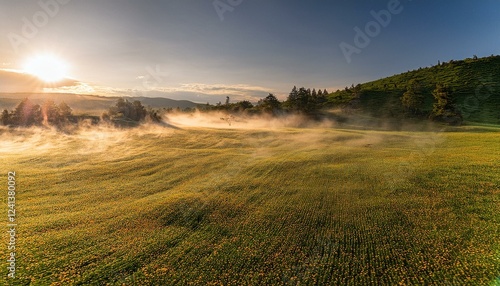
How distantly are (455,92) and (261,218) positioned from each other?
169773 millimetres

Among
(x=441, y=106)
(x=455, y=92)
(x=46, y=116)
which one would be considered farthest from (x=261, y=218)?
(x=455, y=92)

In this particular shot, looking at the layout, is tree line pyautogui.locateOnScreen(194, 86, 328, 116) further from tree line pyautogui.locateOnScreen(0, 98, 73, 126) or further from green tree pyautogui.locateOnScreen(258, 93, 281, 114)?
tree line pyautogui.locateOnScreen(0, 98, 73, 126)

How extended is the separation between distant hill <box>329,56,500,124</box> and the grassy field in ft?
271

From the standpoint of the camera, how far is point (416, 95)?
129 m

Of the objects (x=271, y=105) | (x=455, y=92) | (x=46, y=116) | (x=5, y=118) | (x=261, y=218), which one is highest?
(x=455, y=92)

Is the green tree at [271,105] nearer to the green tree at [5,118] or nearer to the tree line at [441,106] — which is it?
the tree line at [441,106]

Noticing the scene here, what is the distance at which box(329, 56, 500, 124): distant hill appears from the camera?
433 feet

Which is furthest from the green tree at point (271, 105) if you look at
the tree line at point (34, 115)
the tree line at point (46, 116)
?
the tree line at point (34, 115)

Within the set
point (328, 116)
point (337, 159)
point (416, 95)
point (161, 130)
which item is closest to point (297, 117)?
point (328, 116)

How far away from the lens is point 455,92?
490ft

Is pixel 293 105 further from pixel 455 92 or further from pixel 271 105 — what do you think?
pixel 455 92

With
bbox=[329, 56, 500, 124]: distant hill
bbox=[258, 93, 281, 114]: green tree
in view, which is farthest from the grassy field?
bbox=[258, 93, 281, 114]: green tree

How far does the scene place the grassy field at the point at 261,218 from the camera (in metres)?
22.8

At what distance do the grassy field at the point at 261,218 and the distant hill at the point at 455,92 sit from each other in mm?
82619
